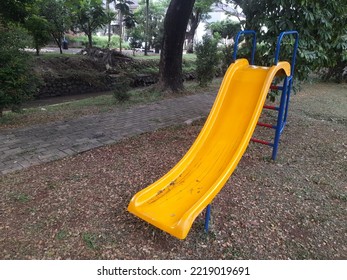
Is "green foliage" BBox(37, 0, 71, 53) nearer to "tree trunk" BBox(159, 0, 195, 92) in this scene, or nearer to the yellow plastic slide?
"tree trunk" BBox(159, 0, 195, 92)

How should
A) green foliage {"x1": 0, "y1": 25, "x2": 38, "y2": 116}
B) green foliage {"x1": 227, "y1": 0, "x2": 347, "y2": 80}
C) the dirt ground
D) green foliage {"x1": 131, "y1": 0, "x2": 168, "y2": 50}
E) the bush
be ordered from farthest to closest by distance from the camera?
green foliage {"x1": 131, "y1": 0, "x2": 168, "y2": 50} < the bush < green foliage {"x1": 0, "y1": 25, "x2": 38, "y2": 116} < green foliage {"x1": 227, "y1": 0, "x2": 347, "y2": 80} < the dirt ground

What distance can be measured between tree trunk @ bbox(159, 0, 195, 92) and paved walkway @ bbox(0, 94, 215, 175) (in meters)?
1.64

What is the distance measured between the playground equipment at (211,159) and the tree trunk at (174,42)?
4006 millimetres

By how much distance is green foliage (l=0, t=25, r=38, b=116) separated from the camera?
5027 mm

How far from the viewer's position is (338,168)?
4.05 meters

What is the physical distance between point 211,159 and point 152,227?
0.98 metres

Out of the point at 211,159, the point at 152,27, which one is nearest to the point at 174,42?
the point at 211,159

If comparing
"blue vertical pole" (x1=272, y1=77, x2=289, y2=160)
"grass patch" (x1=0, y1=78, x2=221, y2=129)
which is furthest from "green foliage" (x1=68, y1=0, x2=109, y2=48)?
"blue vertical pole" (x1=272, y1=77, x2=289, y2=160)

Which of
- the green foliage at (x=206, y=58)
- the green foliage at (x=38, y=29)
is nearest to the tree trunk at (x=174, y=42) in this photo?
the green foliage at (x=206, y=58)

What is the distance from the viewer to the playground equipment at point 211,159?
243 cm

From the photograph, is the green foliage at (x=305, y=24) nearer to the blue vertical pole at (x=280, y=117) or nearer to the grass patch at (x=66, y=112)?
the blue vertical pole at (x=280, y=117)

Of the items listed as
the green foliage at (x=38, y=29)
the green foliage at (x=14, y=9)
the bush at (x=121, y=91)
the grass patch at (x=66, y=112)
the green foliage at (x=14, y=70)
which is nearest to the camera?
the green foliage at (x=14, y=70)

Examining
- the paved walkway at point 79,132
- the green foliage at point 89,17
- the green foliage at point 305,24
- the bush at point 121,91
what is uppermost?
the green foliage at point 89,17

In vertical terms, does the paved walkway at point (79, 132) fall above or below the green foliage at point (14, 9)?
below
